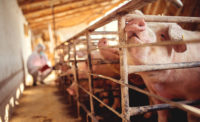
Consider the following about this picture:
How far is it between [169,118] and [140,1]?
5.48 feet

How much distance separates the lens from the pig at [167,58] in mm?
1511

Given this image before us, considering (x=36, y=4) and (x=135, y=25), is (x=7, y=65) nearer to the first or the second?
(x=135, y=25)

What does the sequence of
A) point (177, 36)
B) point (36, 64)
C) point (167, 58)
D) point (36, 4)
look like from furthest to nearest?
point (36, 64) → point (36, 4) → point (167, 58) → point (177, 36)

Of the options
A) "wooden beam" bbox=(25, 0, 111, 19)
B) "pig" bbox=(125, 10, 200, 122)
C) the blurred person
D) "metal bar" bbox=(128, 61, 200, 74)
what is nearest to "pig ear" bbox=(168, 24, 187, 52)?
"pig" bbox=(125, 10, 200, 122)

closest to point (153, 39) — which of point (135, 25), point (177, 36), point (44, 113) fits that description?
point (177, 36)

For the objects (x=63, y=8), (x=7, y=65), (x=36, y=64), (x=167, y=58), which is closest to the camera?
(x=167, y=58)

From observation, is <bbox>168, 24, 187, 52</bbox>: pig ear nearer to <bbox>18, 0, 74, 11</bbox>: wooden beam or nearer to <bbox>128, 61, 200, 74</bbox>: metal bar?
<bbox>128, 61, 200, 74</bbox>: metal bar

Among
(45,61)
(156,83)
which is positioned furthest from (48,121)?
(45,61)

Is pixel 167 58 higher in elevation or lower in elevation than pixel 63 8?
lower

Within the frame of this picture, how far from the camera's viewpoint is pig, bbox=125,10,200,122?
1.51 meters

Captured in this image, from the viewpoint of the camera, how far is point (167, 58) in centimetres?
165

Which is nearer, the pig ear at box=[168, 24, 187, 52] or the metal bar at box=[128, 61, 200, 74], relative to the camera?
the metal bar at box=[128, 61, 200, 74]

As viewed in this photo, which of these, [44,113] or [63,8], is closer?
[44,113]

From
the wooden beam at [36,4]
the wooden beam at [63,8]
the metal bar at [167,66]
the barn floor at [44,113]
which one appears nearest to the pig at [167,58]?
the metal bar at [167,66]
